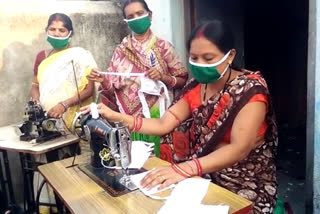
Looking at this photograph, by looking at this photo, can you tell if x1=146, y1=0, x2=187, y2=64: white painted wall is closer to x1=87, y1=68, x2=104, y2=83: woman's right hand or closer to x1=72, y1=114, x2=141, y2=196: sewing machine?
x1=87, y1=68, x2=104, y2=83: woman's right hand

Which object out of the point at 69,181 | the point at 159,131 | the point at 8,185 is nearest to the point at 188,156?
the point at 159,131

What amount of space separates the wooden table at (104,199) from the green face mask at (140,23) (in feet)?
4.81

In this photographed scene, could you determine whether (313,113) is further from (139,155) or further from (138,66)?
(138,66)

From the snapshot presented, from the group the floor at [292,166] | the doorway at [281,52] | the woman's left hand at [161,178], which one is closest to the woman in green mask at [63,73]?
the woman's left hand at [161,178]

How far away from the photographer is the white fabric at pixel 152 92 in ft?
8.95

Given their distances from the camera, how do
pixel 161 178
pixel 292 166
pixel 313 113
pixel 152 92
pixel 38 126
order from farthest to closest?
pixel 292 166 → pixel 152 92 → pixel 38 126 → pixel 313 113 → pixel 161 178

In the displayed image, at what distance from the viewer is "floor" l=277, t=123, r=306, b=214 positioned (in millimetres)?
3046

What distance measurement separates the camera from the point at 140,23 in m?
2.78

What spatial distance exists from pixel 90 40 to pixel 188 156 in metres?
2.20

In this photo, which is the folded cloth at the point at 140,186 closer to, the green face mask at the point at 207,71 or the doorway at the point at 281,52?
the green face mask at the point at 207,71

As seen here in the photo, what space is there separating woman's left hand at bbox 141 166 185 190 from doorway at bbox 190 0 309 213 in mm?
2662

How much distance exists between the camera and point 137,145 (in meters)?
1.96

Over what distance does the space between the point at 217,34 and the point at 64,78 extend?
1.59 meters

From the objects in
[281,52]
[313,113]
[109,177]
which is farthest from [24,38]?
[281,52]
